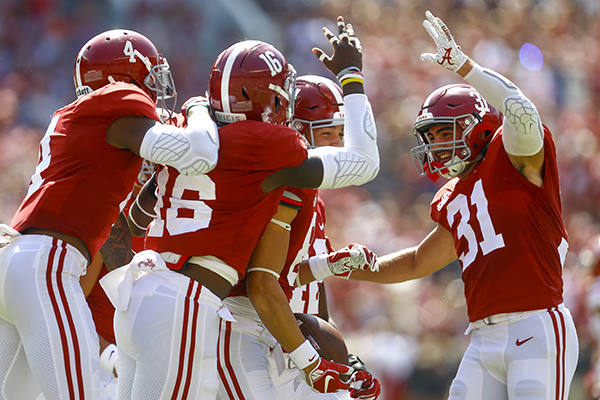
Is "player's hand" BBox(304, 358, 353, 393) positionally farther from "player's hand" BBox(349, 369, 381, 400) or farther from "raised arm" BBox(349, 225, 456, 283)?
"raised arm" BBox(349, 225, 456, 283)

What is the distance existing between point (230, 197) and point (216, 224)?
135mm

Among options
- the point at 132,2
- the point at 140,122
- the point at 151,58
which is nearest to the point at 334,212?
the point at 132,2

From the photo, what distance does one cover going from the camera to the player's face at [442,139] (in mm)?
4350

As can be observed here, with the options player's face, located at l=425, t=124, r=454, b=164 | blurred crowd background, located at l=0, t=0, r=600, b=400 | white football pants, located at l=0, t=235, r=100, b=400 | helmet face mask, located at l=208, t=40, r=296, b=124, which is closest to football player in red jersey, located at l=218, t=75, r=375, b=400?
helmet face mask, located at l=208, t=40, r=296, b=124

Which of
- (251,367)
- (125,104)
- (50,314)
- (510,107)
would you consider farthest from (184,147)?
(510,107)

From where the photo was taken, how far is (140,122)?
3.58 m

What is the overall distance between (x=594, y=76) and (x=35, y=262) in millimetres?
11187

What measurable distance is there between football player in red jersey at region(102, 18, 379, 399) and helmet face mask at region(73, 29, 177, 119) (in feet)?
2.47

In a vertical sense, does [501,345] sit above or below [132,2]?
below

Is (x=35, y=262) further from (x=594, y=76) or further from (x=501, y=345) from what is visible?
(x=594, y=76)

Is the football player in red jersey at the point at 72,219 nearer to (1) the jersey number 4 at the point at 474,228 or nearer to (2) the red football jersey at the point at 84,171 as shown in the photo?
(2) the red football jersey at the point at 84,171

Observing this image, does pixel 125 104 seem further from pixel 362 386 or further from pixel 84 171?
pixel 362 386

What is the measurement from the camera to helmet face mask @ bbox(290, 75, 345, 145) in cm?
439

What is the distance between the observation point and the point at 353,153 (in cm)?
366
